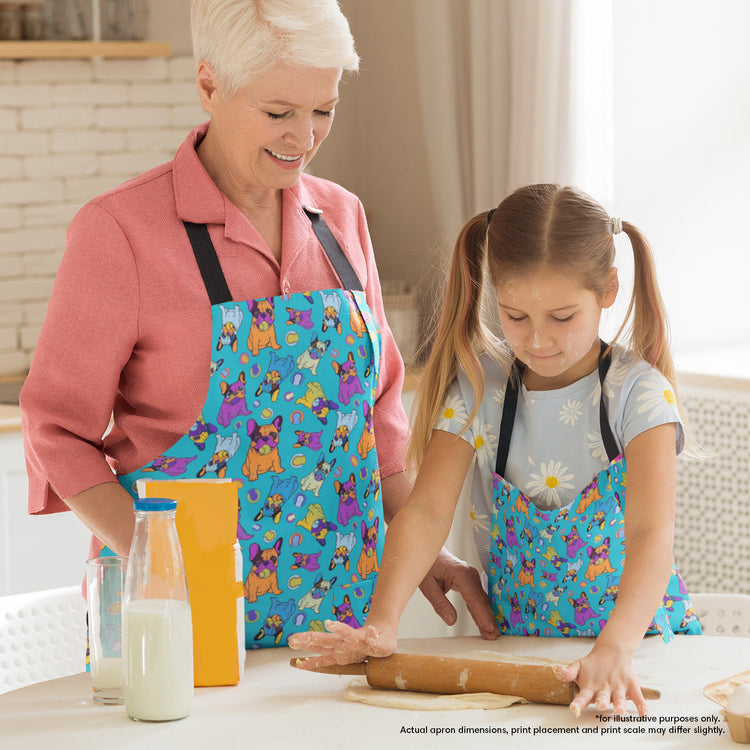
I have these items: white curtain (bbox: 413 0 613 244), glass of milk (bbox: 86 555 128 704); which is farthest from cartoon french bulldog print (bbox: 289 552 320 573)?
white curtain (bbox: 413 0 613 244)

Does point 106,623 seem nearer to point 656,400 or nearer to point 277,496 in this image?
point 277,496

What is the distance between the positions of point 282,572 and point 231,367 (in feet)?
0.97

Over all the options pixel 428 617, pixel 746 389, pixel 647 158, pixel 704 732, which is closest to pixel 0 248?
pixel 428 617

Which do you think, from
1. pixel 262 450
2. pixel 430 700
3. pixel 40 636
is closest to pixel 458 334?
pixel 262 450

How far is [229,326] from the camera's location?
4.67ft

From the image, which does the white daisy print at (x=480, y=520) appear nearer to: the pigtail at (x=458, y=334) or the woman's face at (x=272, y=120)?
the pigtail at (x=458, y=334)

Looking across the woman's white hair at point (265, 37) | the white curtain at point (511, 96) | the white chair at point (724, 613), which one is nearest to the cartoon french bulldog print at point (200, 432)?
the woman's white hair at point (265, 37)

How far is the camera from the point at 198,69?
142 cm

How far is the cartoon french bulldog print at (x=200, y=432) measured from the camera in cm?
143

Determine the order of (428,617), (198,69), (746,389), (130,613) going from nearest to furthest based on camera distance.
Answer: (130,613) → (198,69) → (746,389) → (428,617)

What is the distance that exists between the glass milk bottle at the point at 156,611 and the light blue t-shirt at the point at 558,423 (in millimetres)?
529

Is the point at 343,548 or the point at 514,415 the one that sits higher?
the point at 514,415

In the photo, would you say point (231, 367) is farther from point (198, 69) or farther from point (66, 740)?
point (66, 740)

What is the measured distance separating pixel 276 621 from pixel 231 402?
307 millimetres
